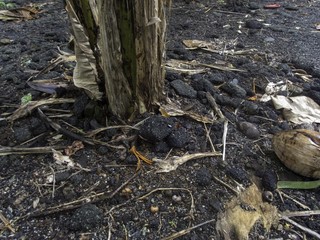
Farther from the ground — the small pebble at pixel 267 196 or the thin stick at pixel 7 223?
the thin stick at pixel 7 223

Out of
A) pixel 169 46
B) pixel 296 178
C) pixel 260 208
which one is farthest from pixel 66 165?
pixel 169 46

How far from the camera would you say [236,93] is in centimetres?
198

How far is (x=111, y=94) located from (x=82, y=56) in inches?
9.0

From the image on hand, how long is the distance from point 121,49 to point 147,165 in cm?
51

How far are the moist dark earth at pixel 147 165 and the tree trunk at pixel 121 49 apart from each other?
0.36 ft

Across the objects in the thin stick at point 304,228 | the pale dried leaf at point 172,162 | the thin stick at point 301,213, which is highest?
the pale dried leaf at point 172,162

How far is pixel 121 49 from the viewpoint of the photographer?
1.42 m

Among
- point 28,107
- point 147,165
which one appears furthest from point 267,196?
point 28,107

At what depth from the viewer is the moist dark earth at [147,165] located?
1312 mm

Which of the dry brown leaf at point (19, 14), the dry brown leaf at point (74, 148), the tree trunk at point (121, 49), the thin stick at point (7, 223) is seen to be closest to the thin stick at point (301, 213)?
the tree trunk at point (121, 49)

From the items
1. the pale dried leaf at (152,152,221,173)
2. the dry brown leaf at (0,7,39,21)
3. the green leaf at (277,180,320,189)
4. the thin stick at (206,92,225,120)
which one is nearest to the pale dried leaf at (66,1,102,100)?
the pale dried leaf at (152,152,221,173)

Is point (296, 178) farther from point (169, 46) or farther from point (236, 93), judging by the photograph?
point (169, 46)

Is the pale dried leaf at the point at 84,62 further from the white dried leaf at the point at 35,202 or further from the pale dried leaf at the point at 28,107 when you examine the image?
the white dried leaf at the point at 35,202

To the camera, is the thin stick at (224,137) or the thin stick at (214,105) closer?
the thin stick at (224,137)
